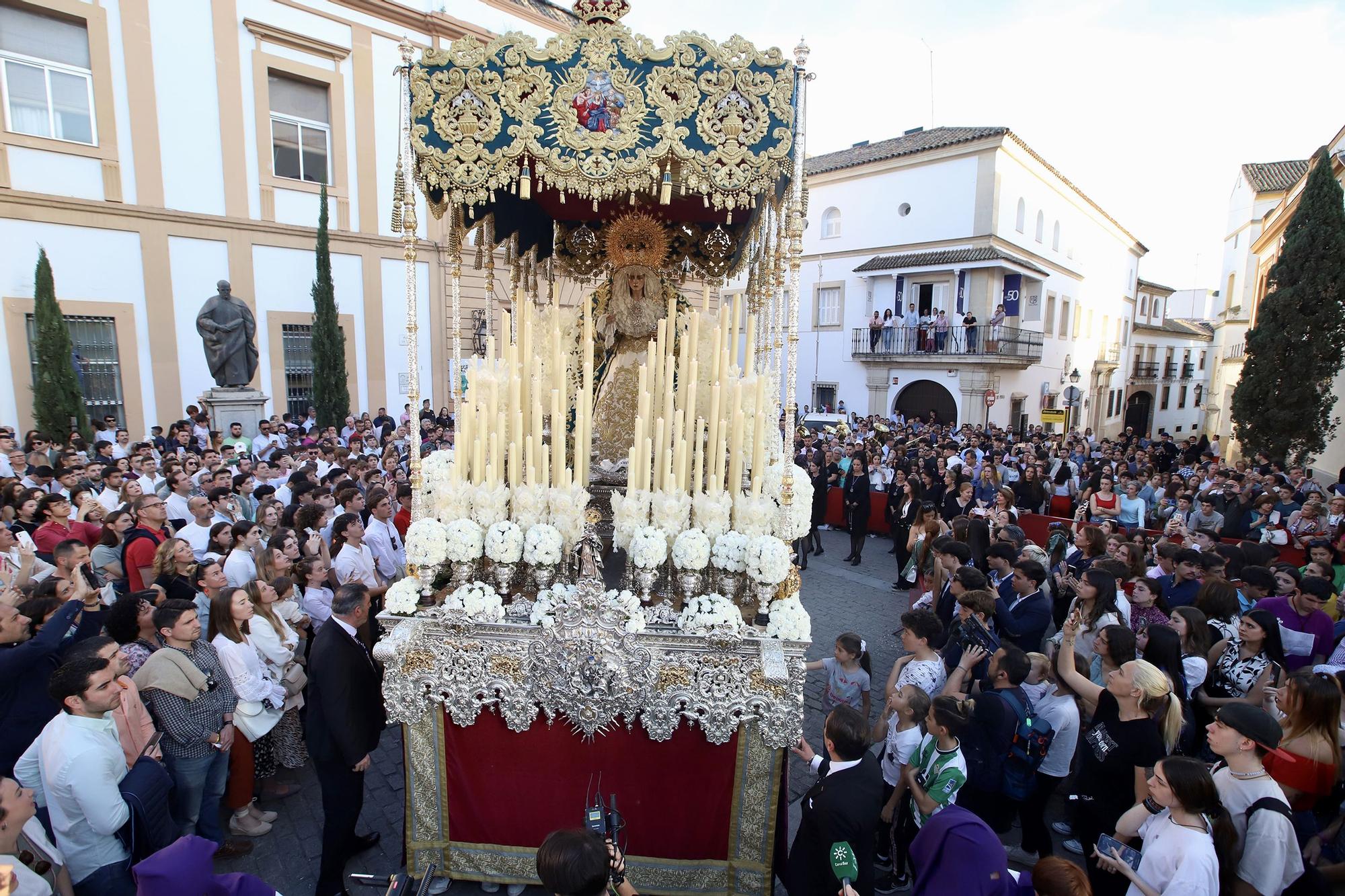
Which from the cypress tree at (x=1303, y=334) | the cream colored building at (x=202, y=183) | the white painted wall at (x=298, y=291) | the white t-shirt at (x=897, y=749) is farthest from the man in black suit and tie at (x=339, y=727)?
the cypress tree at (x=1303, y=334)

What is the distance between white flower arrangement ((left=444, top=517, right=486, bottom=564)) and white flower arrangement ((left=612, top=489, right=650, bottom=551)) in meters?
0.78

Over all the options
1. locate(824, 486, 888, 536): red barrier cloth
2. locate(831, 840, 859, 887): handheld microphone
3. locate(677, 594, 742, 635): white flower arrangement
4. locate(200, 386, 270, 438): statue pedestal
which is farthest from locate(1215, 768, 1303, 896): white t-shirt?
locate(200, 386, 270, 438): statue pedestal

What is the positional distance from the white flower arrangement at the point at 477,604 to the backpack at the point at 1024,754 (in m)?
2.81

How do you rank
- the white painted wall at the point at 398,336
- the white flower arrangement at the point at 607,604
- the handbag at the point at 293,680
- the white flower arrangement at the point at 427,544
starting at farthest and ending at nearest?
1. the white painted wall at the point at 398,336
2. the handbag at the point at 293,680
3. the white flower arrangement at the point at 427,544
4. the white flower arrangement at the point at 607,604

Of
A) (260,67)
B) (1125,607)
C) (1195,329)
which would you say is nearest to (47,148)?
(260,67)

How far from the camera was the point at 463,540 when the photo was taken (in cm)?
389

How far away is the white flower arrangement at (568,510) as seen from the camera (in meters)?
4.03

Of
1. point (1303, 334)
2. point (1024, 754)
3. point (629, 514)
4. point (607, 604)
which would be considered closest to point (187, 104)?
point (629, 514)

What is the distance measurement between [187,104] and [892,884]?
17811 mm

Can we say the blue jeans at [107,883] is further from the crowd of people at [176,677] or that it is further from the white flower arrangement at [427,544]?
the white flower arrangement at [427,544]

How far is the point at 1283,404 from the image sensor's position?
44.5ft

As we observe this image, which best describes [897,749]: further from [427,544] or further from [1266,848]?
[427,544]

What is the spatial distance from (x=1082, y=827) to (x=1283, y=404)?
14467 mm

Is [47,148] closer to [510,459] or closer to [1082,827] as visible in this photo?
[510,459]
